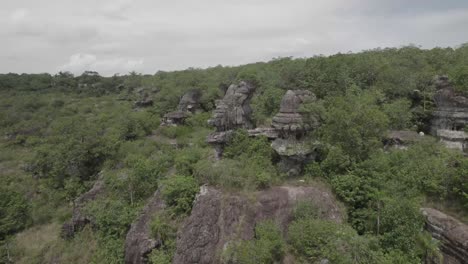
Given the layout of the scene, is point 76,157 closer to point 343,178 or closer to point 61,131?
point 61,131

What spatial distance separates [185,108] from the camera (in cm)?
4500

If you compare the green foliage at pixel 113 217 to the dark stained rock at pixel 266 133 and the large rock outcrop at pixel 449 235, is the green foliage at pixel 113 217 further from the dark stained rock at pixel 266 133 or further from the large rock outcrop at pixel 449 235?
the large rock outcrop at pixel 449 235

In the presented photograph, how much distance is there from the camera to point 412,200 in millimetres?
13523

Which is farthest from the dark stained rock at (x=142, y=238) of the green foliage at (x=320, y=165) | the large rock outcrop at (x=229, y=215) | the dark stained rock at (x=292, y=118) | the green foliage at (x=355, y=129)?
the green foliage at (x=355, y=129)

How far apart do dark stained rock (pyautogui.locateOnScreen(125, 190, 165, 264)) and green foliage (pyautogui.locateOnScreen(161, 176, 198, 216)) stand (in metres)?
0.93

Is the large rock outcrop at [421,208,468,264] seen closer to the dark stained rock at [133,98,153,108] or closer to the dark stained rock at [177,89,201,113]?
the dark stained rock at [177,89,201,113]

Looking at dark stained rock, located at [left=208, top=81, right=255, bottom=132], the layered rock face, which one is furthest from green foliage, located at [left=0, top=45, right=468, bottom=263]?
dark stained rock, located at [left=208, top=81, right=255, bottom=132]

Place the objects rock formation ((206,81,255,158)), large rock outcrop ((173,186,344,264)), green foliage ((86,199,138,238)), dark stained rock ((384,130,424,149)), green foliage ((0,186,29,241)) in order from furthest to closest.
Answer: green foliage ((0,186,29,241)), rock formation ((206,81,255,158)), dark stained rock ((384,130,424,149)), green foliage ((86,199,138,238)), large rock outcrop ((173,186,344,264))

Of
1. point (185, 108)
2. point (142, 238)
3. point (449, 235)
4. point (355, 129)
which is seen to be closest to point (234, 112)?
point (355, 129)

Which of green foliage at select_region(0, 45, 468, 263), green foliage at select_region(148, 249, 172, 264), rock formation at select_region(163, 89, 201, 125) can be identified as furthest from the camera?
rock formation at select_region(163, 89, 201, 125)

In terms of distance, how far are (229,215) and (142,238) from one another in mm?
5559

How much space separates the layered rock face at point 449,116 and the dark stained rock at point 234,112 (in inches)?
538

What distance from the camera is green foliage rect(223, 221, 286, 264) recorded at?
11688 millimetres

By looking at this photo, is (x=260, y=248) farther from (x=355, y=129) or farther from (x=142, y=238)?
(x=355, y=129)
